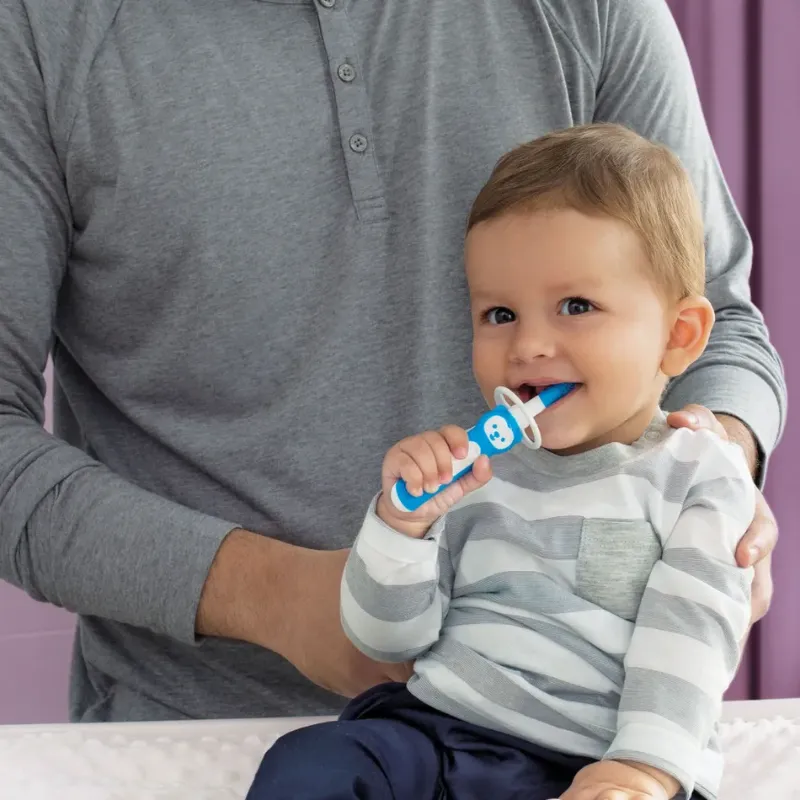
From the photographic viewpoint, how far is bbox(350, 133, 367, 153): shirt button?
1.18 meters

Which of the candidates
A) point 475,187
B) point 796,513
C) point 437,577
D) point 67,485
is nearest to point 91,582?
point 67,485

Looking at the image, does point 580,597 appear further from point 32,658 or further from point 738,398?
point 32,658

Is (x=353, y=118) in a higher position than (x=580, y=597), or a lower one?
higher

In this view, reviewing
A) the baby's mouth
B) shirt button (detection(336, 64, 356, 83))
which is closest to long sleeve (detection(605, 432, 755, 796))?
the baby's mouth

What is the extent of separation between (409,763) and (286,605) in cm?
28

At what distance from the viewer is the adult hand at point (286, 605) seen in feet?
3.29

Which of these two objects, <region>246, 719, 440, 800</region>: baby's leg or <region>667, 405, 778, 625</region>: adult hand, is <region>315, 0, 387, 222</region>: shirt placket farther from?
<region>246, 719, 440, 800</region>: baby's leg

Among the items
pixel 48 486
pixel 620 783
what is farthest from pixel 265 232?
pixel 620 783

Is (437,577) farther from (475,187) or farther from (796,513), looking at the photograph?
(796,513)

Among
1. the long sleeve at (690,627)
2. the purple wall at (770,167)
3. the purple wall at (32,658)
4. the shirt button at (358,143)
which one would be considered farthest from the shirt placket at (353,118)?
the purple wall at (32,658)

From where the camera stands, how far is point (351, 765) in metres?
0.77

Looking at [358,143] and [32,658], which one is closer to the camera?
[358,143]

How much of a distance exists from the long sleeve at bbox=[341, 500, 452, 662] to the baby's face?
0.13m

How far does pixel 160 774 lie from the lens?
94cm
